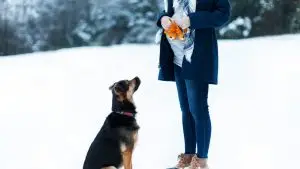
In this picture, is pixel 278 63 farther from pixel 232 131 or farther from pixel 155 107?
pixel 232 131

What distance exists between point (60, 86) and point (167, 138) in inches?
123

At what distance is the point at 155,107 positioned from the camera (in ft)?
25.2

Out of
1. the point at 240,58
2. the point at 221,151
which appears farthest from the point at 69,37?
the point at 221,151

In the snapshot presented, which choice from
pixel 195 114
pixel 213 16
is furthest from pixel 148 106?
pixel 213 16

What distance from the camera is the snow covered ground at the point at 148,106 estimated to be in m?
5.72

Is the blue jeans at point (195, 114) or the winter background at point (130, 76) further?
the winter background at point (130, 76)

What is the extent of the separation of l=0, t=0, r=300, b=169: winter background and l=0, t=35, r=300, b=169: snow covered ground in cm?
1

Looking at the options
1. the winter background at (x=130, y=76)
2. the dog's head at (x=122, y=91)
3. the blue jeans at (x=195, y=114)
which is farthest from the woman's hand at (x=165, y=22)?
the winter background at (x=130, y=76)

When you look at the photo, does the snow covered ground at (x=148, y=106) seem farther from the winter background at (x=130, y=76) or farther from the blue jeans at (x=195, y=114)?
the blue jeans at (x=195, y=114)

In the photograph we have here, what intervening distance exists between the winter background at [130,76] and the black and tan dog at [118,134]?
663 millimetres

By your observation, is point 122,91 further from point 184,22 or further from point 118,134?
point 184,22

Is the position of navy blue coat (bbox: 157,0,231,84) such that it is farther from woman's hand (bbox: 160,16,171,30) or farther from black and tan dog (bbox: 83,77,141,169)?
black and tan dog (bbox: 83,77,141,169)

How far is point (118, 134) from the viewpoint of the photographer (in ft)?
15.2

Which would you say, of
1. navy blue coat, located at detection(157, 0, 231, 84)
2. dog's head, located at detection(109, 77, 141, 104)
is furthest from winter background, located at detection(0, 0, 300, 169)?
navy blue coat, located at detection(157, 0, 231, 84)
